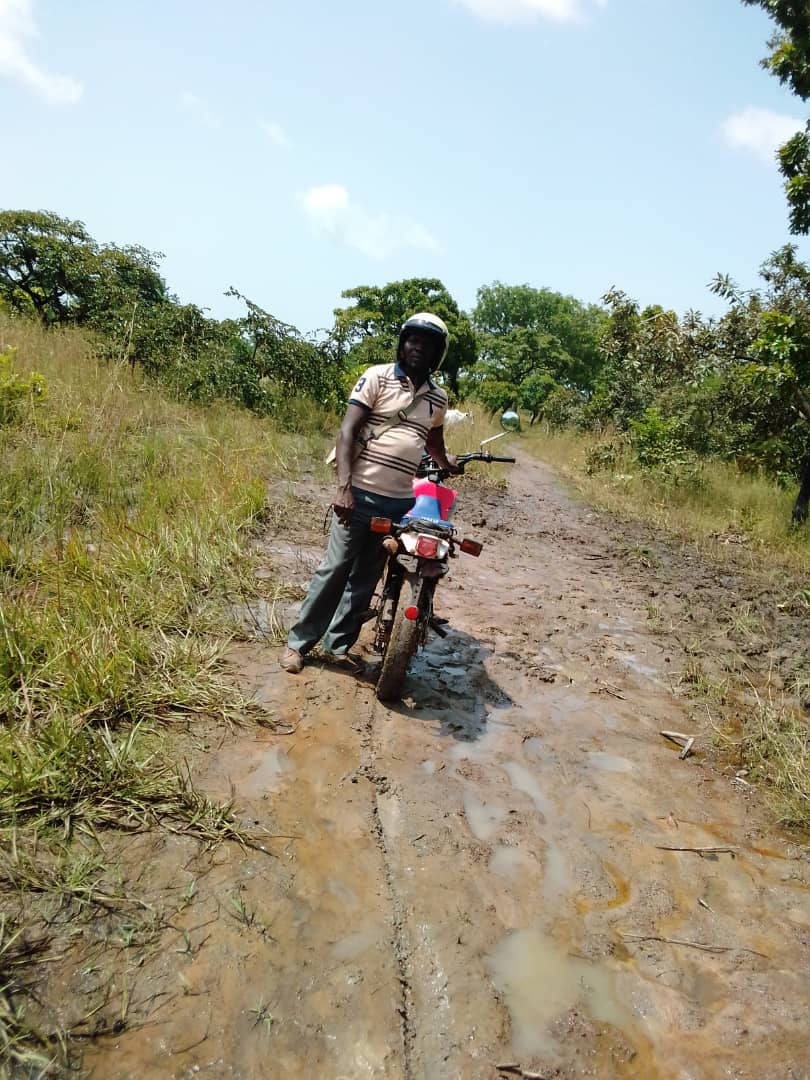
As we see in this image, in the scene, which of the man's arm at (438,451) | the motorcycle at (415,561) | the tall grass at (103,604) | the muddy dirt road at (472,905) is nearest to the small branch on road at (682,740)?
the muddy dirt road at (472,905)

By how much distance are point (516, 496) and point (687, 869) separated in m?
8.78

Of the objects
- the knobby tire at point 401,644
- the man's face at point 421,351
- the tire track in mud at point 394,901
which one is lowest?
the tire track in mud at point 394,901

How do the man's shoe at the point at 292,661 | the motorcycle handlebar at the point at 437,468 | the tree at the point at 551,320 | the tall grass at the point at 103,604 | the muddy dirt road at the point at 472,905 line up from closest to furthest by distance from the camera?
the muddy dirt road at the point at 472,905 < the tall grass at the point at 103,604 < the man's shoe at the point at 292,661 < the motorcycle handlebar at the point at 437,468 < the tree at the point at 551,320

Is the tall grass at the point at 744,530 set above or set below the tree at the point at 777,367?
below

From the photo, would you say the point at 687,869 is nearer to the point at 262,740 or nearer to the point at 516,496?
the point at 262,740

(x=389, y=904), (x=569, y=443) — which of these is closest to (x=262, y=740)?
(x=389, y=904)

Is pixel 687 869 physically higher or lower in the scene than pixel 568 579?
lower

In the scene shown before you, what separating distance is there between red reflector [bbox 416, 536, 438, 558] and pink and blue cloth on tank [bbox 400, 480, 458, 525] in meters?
0.17

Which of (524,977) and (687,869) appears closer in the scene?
(524,977)

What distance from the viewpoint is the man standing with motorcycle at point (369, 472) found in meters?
3.38

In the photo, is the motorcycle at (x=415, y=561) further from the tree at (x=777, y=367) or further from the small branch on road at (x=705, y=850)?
the tree at (x=777, y=367)

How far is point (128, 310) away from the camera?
28.9 ft

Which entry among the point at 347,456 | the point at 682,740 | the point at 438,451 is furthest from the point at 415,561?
the point at 682,740

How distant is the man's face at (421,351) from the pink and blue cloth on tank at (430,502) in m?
0.62
